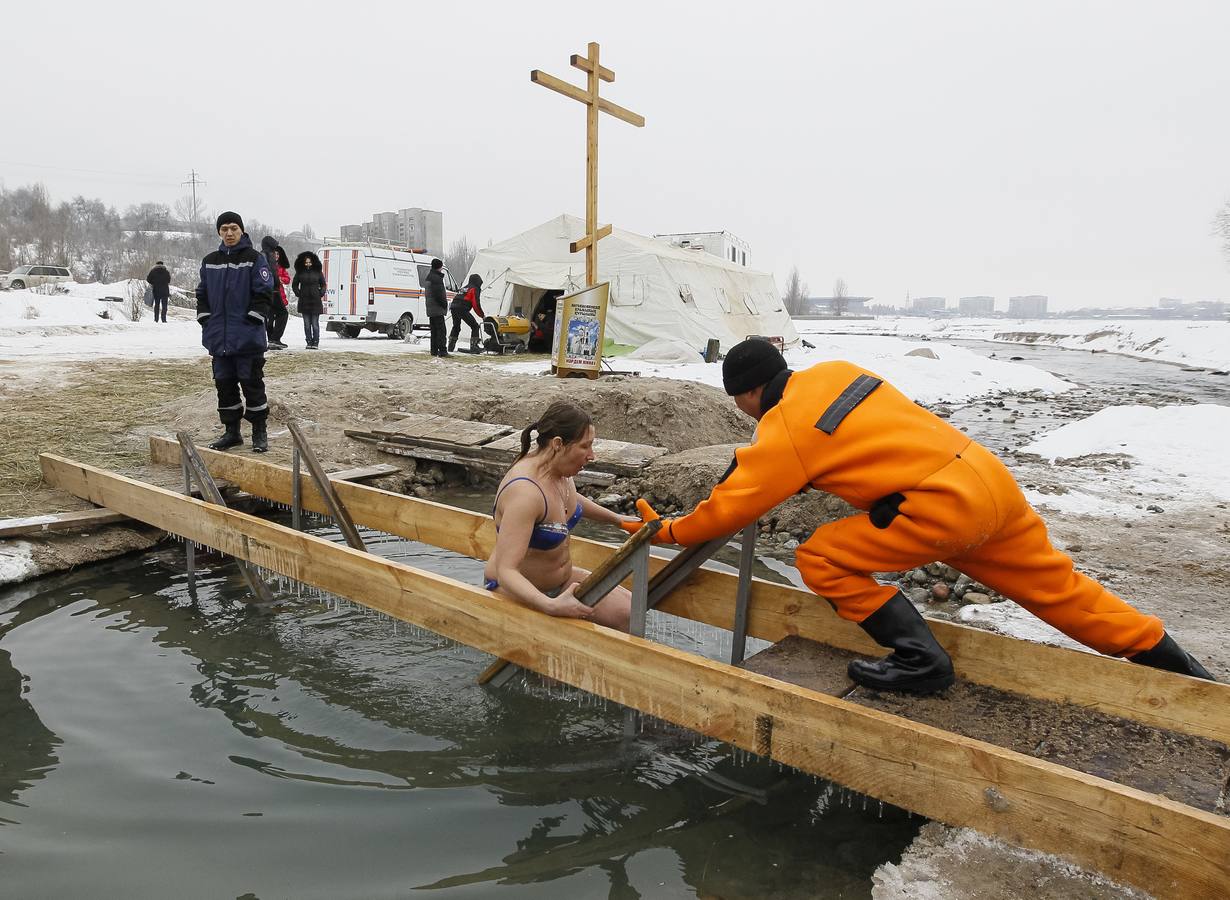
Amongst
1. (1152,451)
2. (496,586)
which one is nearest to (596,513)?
(496,586)

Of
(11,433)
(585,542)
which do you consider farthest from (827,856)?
(11,433)

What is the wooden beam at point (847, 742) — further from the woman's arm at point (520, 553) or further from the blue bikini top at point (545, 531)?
the blue bikini top at point (545, 531)

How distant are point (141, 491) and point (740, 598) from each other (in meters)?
4.13

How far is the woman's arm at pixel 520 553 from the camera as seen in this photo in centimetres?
310

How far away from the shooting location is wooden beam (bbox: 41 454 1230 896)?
6.63ft

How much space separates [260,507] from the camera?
675cm

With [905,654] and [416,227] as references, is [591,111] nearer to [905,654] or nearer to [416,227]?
[905,654]

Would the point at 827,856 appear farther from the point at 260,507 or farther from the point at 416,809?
the point at 260,507

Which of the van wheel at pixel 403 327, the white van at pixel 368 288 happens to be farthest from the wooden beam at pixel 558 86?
the van wheel at pixel 403 327

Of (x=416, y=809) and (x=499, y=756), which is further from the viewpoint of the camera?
(x=499, y=756)

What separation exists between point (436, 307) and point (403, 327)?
6.60 meters

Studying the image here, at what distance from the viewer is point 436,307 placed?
16547mm

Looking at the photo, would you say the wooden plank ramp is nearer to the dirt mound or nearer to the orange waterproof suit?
the dirt mound

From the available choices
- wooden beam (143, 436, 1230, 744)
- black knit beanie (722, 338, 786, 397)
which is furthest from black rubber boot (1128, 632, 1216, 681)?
black knit beanie (722, 338, 786, 397)
